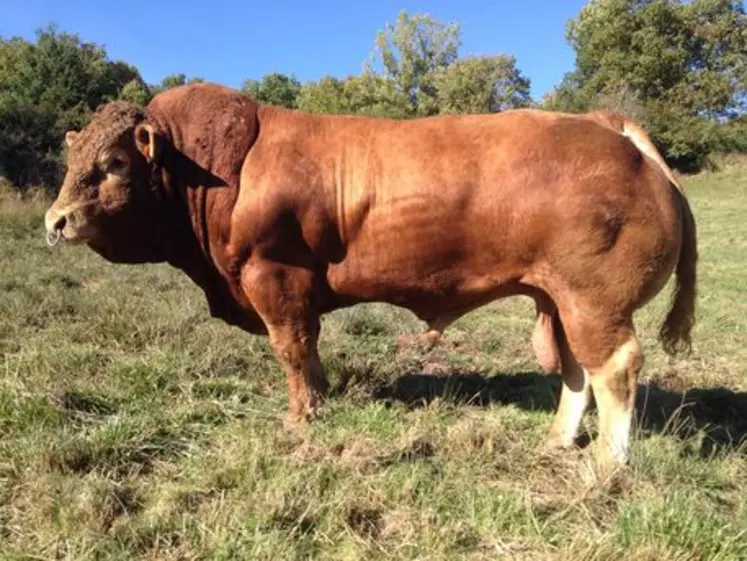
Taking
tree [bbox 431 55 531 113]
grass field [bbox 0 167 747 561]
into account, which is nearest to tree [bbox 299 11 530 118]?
tree [bbox 431 55 531 113]

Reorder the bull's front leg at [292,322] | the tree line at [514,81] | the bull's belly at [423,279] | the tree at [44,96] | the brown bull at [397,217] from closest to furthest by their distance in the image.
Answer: the brown bull at [397,217] → the bull's belly at [423,279] → the bull's front leg at [292,322] → the tree at [44,96] → the tree line at [514,81]

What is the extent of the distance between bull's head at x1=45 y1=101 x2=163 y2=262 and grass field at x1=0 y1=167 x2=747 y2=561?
0.99m

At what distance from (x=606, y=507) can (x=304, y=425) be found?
68.5 inches

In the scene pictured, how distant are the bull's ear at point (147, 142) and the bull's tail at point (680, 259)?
2.51 metres

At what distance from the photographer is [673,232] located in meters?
3.94

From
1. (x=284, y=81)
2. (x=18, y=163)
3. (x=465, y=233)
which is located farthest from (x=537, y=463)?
(x=284, y=81)

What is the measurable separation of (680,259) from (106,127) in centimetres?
342

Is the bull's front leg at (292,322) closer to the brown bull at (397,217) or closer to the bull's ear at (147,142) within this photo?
the brown bull at (397,217)

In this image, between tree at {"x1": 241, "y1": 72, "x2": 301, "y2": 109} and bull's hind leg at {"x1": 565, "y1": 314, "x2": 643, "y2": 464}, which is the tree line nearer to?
tree at {"x1": 241, "y1": 72, "x2": 301, "y2": 109}

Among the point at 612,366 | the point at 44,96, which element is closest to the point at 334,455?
the point at 612,366

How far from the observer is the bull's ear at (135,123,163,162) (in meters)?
4.19

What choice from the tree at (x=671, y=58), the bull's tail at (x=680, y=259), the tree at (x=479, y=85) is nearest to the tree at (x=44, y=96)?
the bull's tail at (x=680, y=259)

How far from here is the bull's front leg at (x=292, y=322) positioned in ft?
14.0

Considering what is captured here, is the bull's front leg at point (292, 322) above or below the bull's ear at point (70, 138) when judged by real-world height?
below
